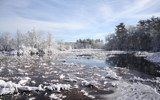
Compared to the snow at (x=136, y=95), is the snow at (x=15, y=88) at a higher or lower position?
higher

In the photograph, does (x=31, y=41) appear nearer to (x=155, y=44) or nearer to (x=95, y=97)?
(x=155, y=44)

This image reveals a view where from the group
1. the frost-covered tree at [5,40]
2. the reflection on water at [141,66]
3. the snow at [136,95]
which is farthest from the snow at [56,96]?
the frost-covered tree at [5,40]

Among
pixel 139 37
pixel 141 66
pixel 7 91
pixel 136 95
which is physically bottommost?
pixel 136 95

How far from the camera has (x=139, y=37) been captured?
194ft

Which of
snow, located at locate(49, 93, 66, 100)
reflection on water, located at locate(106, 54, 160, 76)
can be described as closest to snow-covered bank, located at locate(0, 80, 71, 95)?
snow, located at locate(49, 93, 66, 100)

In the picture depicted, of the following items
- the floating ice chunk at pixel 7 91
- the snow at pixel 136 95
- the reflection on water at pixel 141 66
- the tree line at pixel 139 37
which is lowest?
the snow at pixel 136 95

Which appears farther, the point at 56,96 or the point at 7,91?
the point at 7,91

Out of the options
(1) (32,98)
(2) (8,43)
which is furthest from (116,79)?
(2) (8,43)

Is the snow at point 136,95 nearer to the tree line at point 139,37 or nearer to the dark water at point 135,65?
the dark water at point 135,65

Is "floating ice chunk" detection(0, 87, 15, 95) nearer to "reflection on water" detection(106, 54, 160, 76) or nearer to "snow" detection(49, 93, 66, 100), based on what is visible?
"snow" detection(49, 93, 66, 100)

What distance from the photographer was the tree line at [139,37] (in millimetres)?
50031

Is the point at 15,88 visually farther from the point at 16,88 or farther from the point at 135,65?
the point at 135,65

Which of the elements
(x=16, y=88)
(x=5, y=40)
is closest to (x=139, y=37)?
(x=16, y=88)

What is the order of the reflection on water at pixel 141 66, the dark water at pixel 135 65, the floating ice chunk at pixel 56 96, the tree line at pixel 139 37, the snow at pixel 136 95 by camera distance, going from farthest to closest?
the tree line at pixel 139 37, the dark water at pixel 135 65, the reflection on water at pixel 141 66, the floating ice chunk at pixel 56 96, the snow at pixel 136 95
